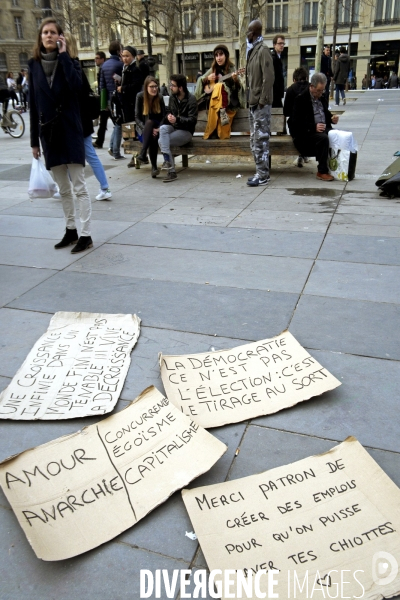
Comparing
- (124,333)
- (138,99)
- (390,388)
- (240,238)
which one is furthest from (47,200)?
(390,388)

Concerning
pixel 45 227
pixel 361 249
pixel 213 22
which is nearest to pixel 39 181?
pixel 45 227

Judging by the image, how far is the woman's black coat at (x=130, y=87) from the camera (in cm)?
929

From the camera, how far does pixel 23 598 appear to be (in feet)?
5.82

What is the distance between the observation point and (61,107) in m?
4.69

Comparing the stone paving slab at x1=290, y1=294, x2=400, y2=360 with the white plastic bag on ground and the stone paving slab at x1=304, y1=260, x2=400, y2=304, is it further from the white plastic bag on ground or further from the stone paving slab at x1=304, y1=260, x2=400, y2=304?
the white plastic bag on ground

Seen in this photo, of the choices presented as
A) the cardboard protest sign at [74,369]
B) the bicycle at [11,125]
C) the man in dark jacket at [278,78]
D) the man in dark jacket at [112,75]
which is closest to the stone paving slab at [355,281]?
the cardboard protest sign at [74,369]

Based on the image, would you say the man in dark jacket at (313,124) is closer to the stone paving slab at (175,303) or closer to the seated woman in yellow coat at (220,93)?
the seated woman in yellow coat at (220,93)

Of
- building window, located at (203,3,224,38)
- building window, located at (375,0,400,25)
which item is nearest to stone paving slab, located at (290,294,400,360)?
building window, located at (375,0,400,25)

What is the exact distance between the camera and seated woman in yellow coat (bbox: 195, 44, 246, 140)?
8141mm

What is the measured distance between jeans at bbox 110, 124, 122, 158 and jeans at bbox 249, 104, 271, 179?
3523 millimetres

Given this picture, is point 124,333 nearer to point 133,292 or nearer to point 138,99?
point 133,292

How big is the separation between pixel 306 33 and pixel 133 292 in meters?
55.6

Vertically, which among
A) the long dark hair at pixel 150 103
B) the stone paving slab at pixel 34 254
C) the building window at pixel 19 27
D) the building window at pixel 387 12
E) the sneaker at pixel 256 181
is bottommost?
the stone paving slab at pixel 34 254

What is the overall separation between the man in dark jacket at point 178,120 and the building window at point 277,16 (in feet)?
169
